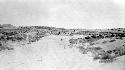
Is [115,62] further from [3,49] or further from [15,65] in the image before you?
[3,49]

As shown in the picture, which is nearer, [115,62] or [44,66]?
[115,62]

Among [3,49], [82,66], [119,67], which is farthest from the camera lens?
[3,49]

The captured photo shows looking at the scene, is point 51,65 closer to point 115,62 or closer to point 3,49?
point 115,62

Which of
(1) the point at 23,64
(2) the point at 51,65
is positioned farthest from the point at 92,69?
(1) the point at 23,64

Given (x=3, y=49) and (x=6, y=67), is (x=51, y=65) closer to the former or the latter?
(x=6, y=67)

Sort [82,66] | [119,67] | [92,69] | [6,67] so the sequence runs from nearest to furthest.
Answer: [119,67], [92,69], [82,66], [6,67]

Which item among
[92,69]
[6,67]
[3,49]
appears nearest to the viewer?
[92,69]

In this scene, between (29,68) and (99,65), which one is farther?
(29,68)

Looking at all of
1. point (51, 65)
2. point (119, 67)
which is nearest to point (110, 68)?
point (119, 67)
